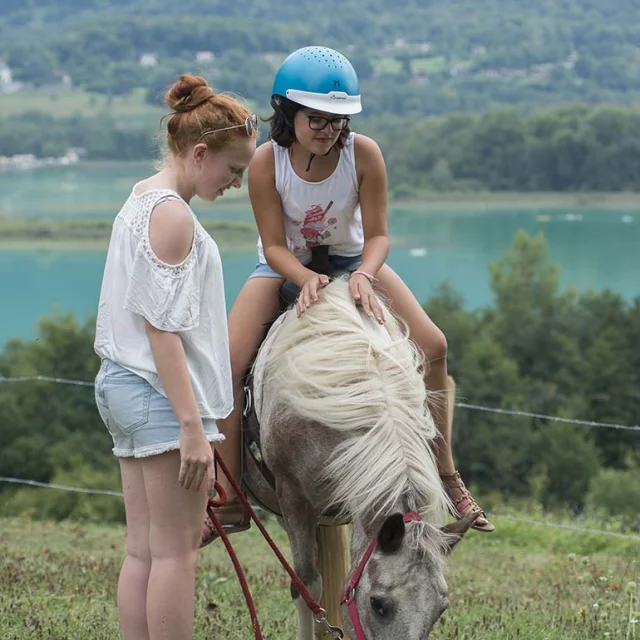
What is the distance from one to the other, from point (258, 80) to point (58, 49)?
124 ft

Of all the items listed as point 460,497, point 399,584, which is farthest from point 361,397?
point 460,497

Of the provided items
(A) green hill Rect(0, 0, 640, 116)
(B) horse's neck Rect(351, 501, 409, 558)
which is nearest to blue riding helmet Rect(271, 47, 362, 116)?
(B) horse's neck Rect(351, 501, 409, 558)

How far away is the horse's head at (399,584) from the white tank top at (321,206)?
1273 mm

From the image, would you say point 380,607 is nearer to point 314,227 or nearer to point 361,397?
point 361,397

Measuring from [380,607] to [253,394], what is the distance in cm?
115

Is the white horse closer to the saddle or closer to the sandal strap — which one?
the saddle

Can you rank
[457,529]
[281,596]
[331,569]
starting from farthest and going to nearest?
[281,596], [331,569], [457,529]

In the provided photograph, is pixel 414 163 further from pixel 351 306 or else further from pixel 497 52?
pixel 351 306

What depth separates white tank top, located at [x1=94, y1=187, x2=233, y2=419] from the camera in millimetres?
2619

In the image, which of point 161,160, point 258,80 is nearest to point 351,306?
point 161,160

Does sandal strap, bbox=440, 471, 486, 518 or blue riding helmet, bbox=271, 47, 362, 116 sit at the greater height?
blue riding helmet, bbox=271, 47, 362, 116

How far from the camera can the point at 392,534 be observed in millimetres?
2719

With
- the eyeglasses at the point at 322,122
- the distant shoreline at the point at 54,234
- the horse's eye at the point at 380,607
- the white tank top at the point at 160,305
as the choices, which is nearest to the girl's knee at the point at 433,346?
the eyeglasses at the point at 322,122

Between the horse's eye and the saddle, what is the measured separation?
3.18 ft
